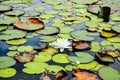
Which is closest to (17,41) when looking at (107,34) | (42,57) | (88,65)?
(42,57)

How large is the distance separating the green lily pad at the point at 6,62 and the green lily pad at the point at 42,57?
8.2 inches

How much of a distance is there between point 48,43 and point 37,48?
0.18 meters

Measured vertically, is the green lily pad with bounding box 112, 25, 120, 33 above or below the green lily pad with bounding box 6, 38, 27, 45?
above

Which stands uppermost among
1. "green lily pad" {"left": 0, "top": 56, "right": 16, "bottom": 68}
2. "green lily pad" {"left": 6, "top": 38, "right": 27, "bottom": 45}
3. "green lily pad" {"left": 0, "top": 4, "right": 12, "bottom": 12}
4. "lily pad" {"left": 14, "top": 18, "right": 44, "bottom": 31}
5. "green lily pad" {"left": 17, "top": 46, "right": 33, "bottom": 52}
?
"green lily pad" {"left": 0, "top": 4, "right": 12, "bottom": 12}

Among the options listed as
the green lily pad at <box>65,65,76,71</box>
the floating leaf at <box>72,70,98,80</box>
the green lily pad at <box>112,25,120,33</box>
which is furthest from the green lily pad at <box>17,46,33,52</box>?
the green lily pad at <box>112,25,120,33</box>

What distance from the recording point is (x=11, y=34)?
289 cm

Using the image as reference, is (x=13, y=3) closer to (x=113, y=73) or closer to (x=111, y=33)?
(x=111, y=33)

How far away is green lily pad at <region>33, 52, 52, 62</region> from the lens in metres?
2.43

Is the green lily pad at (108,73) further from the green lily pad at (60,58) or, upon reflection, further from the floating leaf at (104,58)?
the green lily pad at (60,58)

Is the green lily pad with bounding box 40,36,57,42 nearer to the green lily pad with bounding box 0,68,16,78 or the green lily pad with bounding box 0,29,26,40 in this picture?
the green lily pad with bounding box 0,29,26,40

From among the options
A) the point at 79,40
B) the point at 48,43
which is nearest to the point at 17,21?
the point at 48,43

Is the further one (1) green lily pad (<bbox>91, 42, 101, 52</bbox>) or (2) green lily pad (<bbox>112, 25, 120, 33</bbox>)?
(2) green lily pad (<bbox>112, 25, 120, 33</bbox>)

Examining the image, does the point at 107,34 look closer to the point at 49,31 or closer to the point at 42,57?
the point at 49,31

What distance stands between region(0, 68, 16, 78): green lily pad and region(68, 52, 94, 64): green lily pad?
0.55 metres
